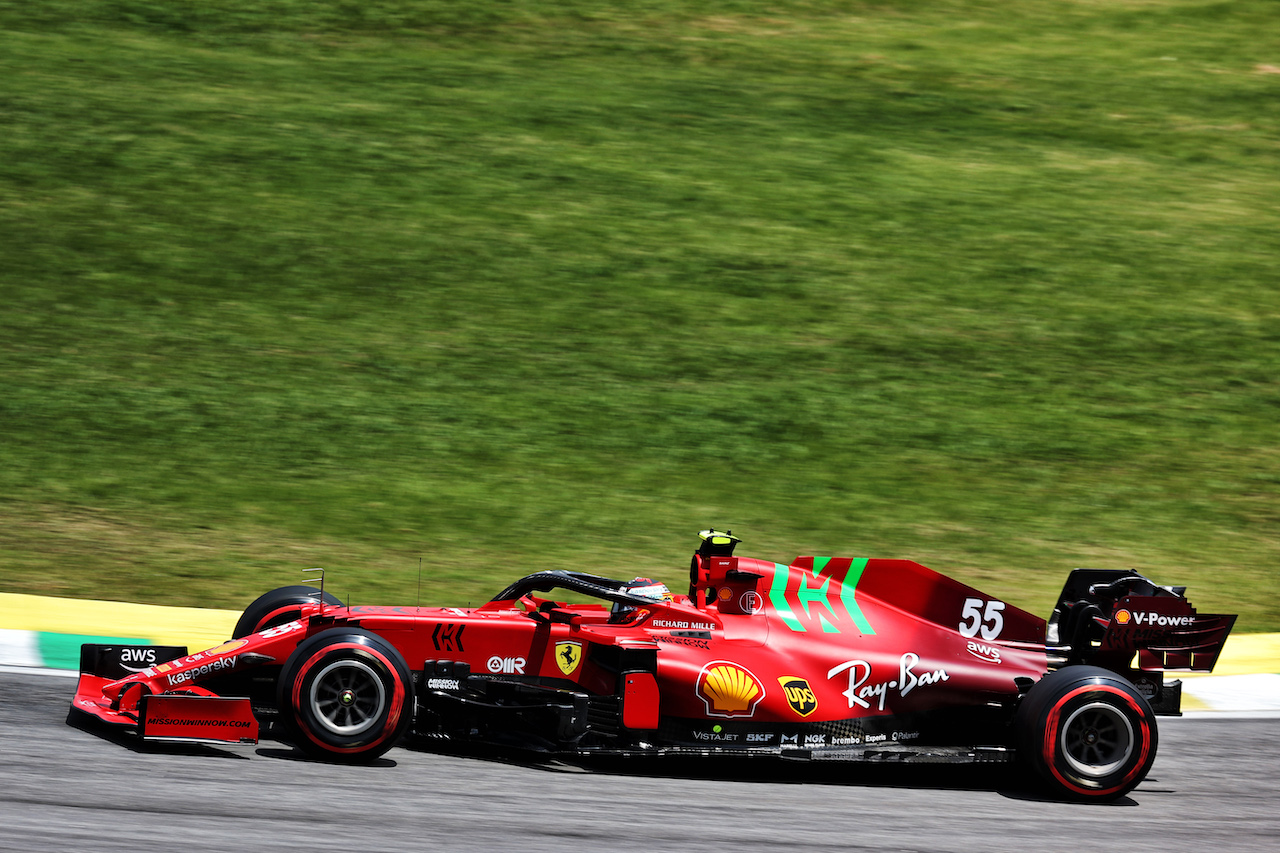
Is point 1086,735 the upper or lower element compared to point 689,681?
lower

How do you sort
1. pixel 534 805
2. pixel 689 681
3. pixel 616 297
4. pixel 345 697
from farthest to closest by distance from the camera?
1. pixel 616 297
2. pixel 689 681
3. pixel 345 697
4. pixel 534 805

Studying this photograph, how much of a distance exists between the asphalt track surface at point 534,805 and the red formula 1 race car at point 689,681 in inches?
6.4

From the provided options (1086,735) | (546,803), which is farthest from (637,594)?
(1086,735)

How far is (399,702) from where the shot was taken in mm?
6207

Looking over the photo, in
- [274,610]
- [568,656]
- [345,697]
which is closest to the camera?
[345,697]

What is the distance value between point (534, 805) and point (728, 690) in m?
1.11

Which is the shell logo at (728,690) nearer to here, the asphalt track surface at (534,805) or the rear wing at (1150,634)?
the asphalt track surface at (534,805)

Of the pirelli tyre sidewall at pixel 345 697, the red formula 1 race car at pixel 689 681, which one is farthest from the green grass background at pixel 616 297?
the pirelli tyre sidewall at pixel 345 697

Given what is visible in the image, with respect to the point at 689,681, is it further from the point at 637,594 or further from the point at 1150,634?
the point at 1150,634

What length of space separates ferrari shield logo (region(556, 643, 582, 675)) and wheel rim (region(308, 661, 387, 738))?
34.5 inches

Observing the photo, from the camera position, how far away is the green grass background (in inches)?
454

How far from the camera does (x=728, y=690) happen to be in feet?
21.6

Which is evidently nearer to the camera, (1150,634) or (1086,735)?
(1086,735)

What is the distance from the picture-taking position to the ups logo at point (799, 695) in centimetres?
664
